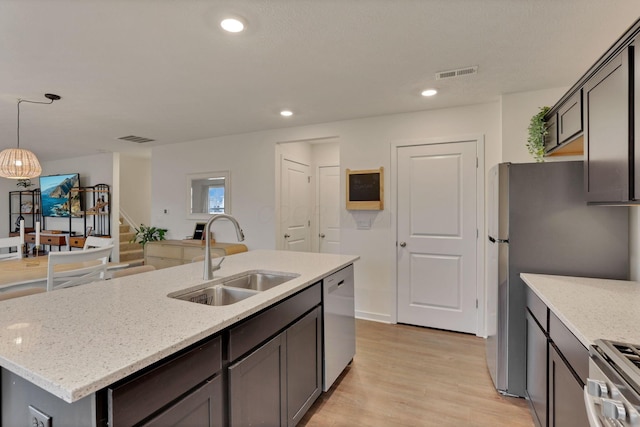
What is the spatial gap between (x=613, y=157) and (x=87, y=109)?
4.51 meters

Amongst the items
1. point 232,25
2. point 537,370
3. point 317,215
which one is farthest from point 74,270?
point 317,215

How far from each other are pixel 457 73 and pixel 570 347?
6.84 ft

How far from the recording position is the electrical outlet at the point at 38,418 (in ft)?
2.96

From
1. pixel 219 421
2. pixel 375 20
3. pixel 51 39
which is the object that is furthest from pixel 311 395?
pixel 51 39

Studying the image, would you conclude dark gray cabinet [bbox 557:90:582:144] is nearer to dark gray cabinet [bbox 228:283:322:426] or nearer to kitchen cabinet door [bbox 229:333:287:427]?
dark gray cabinet [bbox 228:283:322:426]

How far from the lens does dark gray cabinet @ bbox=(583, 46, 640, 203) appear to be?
1.35 m

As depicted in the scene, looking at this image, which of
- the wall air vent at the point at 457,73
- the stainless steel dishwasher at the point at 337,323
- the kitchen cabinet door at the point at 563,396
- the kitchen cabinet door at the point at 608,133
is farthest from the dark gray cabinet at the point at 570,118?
the stainless steel dishwasher at the point at 337,323

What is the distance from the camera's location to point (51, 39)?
1.95 m

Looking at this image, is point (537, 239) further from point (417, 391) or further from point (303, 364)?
point (303, 364)

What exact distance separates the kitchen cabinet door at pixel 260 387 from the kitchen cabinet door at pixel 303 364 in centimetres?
7

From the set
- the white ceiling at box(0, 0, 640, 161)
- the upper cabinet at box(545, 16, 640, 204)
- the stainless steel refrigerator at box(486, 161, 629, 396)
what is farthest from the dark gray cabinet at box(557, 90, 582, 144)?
the white ceiling at box(0, 0, 640, 161)

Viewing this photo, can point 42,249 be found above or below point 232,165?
below

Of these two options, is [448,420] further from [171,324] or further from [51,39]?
[51,39]

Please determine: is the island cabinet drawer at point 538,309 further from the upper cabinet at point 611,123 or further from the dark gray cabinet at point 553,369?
the upper cabinet at point 611,123
